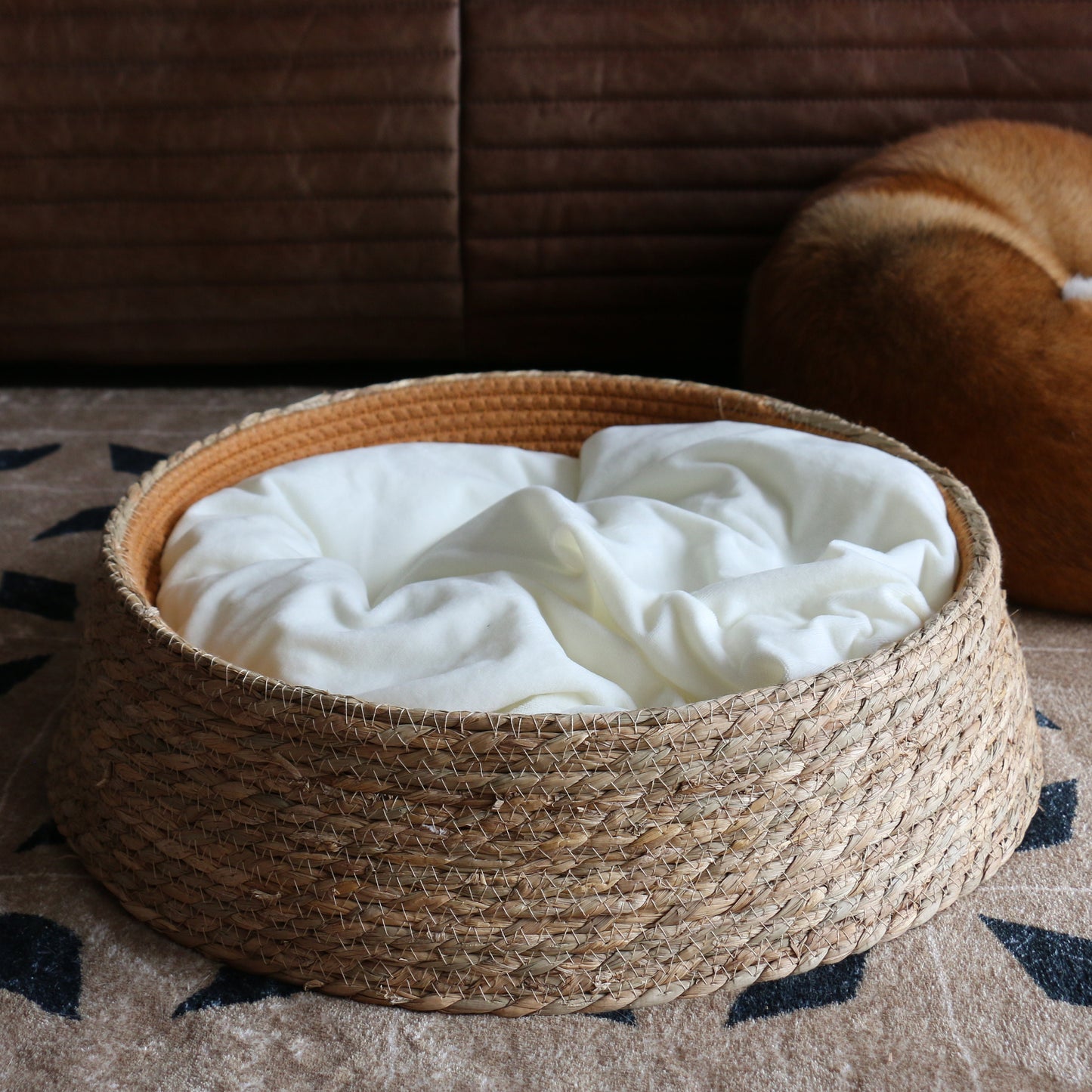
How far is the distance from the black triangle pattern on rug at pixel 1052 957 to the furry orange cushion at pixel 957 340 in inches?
15.4

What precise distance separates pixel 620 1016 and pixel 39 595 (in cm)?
71

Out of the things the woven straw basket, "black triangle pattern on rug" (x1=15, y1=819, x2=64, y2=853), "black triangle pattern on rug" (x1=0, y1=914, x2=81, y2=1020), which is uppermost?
the woven straw basket

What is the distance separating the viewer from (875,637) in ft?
2.36

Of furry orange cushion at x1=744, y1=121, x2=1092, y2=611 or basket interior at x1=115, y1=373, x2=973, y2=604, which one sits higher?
furry orange cushion at x1=744, y1=121, x2=1092, y2=611

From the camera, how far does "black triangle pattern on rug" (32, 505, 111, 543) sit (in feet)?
3.96

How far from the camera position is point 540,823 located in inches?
24.2

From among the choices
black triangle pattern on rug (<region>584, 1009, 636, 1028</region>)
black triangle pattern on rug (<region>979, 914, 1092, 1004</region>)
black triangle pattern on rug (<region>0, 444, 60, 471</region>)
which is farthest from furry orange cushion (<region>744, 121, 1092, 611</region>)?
black triangle pattern on rug (<region>0, 444, 60, 471</region>)

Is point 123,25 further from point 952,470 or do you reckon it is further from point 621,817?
point 621,817

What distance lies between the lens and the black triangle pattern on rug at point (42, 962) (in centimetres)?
67

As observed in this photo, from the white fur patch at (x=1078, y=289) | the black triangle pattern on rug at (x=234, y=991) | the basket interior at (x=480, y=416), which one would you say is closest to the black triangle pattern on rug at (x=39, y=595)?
the basket interior at (x=480, y=416)

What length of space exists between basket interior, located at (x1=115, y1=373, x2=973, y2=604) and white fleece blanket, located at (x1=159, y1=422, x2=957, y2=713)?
0.05 m

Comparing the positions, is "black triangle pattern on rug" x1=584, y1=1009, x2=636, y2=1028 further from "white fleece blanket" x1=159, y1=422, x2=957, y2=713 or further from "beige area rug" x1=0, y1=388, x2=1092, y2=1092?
"white fleece blanket" x1=159, y1=422, x2=957, y2=713

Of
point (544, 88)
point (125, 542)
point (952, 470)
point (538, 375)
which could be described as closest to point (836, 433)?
point (952, 470)

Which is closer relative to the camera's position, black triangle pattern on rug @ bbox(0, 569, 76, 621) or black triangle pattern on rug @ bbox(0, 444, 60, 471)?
black triangle pattern on rug @ bbox(0, 569, 76, 621)
